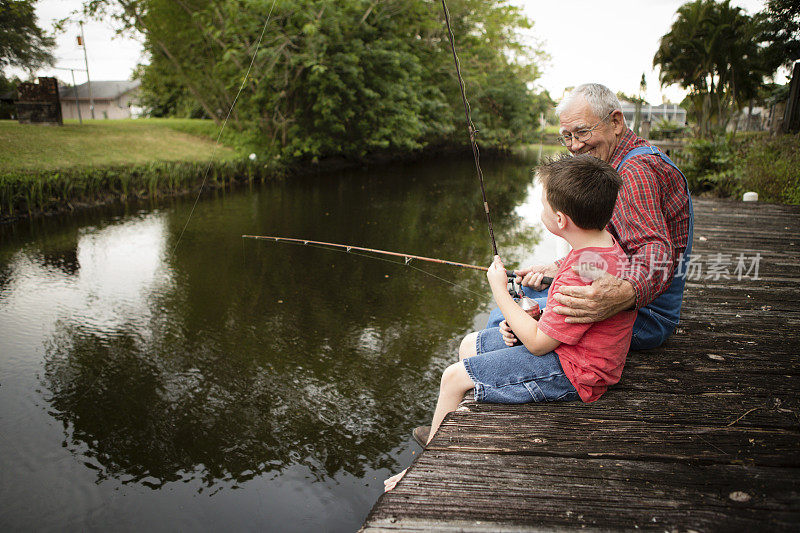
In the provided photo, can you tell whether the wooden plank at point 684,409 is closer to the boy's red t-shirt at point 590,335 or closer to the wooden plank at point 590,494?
the boy's red t-shirt at point 590,335

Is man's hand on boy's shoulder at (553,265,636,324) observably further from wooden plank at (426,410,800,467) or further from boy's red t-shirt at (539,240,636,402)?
wooden plank at (426,410,800,467)

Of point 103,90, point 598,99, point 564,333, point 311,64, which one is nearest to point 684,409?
point 564,333

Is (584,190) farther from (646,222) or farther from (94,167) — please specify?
(94,167)

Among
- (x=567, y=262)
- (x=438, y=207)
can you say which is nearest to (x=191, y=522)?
(x=567, y=262)

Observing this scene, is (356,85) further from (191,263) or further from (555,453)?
(555,453)

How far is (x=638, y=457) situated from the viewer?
1697mm

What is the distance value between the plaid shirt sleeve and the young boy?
6.4 inches

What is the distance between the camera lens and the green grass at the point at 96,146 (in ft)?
33.3

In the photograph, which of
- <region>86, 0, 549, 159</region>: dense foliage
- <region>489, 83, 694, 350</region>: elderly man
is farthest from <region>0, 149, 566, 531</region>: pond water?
<region>86, 0, 549, 159</region>: dense foliage

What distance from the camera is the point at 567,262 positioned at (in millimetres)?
1876

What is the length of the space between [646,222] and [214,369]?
3187 millimetres

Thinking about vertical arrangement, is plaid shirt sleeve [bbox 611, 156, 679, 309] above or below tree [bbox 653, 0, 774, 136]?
below

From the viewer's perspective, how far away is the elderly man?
1762 mm

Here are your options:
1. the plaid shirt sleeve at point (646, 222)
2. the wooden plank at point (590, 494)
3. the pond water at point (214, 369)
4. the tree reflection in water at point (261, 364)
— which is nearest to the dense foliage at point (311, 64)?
the pond water at point (214, 369)
